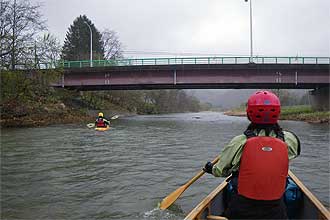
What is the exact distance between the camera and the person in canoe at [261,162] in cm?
329

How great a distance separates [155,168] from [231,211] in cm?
661

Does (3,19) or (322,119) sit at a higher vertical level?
(3,19)

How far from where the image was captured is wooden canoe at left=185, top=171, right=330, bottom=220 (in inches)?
160

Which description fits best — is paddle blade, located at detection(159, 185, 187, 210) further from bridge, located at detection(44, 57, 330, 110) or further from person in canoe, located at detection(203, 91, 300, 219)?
bridge, located at detection(44, 57, 330, 110)

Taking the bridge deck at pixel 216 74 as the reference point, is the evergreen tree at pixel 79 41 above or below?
above

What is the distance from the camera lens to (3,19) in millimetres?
25219

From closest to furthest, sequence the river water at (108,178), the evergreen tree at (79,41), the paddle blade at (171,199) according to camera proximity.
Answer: the paddle blade at (171,199) < the river water at (108,178) < the evergreen tree at (79,41)

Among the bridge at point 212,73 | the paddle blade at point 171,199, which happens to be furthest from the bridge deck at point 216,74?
the paddle blade at point 171,199

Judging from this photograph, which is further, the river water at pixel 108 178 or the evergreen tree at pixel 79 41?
the evergreen tree at pixel 79 41

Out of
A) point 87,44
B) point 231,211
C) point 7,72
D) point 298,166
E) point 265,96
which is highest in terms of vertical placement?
point 87,44

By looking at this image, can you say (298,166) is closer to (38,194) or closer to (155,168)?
(155,168)

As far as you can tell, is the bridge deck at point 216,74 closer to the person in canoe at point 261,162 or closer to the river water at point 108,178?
the river water at point 108,178

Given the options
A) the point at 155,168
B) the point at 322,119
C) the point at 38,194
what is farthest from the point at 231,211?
the point at 322,119

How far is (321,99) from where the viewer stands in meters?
37.8
